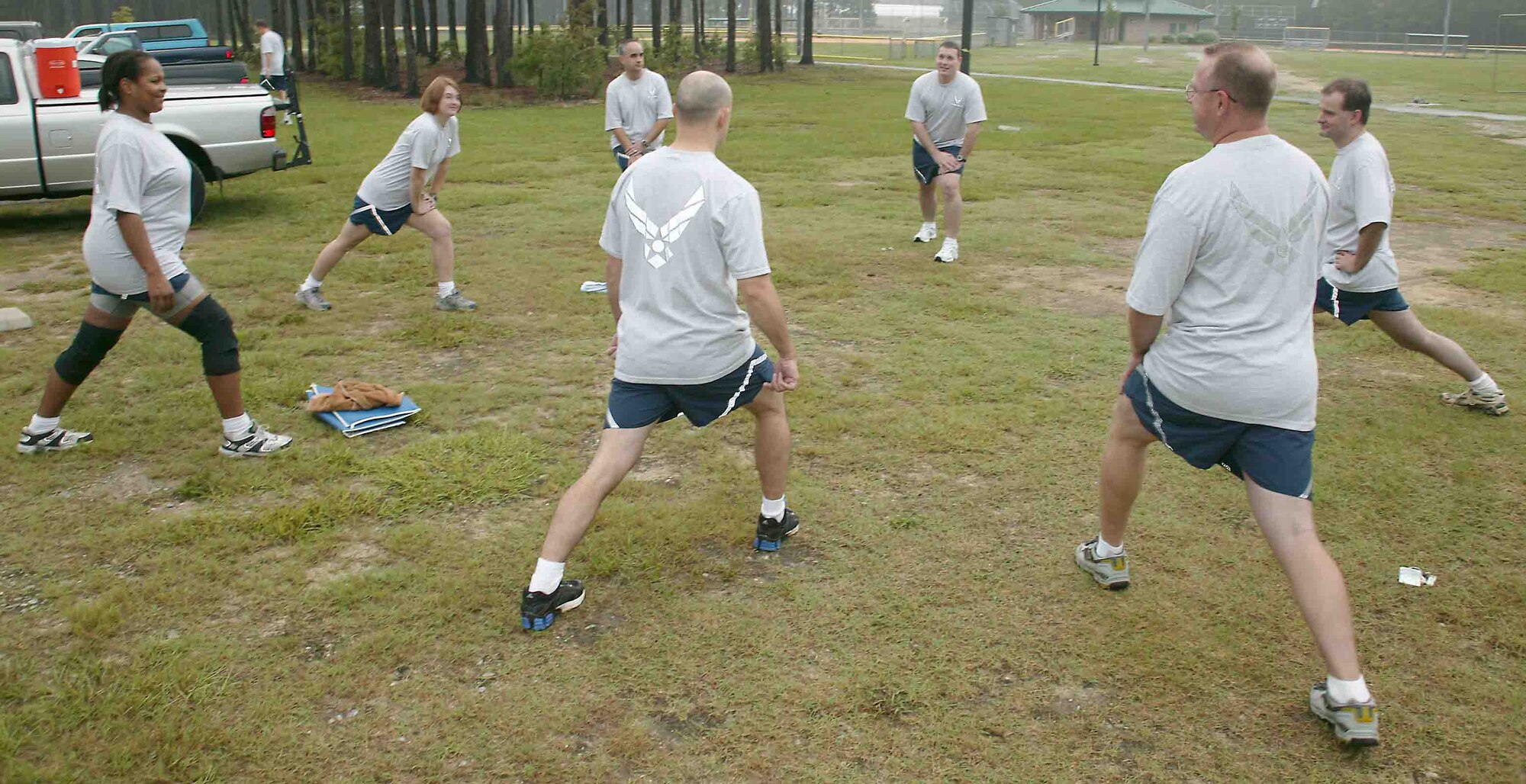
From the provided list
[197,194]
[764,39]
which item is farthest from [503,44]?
[197,194]

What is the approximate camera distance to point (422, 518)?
4.71m

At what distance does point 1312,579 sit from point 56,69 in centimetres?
989

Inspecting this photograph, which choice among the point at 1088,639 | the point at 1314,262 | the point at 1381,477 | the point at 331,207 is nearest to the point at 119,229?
the point at 1088,639

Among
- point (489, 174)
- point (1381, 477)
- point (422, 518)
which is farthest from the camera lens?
point (489, 174)

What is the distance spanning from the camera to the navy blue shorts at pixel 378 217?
25.3 ft

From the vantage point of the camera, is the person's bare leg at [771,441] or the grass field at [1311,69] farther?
the grass field at [1311,69]

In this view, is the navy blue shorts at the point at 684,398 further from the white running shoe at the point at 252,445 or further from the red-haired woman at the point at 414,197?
the red-haired woman at the point at 414,197

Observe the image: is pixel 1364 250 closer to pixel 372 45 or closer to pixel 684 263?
pixel 684 263

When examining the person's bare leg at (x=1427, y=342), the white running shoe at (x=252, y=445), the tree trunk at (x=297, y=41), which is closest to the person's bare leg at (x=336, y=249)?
the white running shoe at (x=252, y=445)

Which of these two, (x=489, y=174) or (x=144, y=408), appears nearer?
(x=144, y=408)

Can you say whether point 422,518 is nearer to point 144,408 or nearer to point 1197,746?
point 144,408

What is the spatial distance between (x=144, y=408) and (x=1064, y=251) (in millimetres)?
7207

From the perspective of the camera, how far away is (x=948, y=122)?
942 cm

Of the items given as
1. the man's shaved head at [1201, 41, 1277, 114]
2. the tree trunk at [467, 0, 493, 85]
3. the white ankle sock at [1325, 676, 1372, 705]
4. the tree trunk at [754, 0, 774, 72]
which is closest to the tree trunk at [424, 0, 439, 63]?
the tree trunk at [467, 0, 493, 85]
